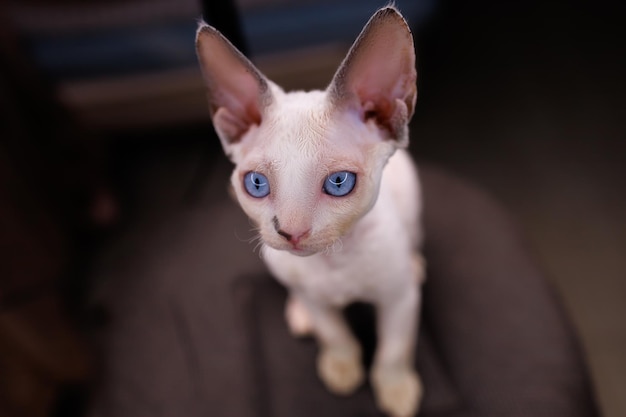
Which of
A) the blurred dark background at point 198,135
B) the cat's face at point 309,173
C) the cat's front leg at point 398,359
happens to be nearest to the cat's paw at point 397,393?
the cat's front leg at point 398,359

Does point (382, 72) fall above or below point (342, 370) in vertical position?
above

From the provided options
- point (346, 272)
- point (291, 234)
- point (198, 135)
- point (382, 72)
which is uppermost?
point (382, 72)

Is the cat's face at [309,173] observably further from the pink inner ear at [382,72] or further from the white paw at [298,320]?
the white paw at [298,320]

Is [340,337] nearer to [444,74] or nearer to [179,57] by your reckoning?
[179,57]

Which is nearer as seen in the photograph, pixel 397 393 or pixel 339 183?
pixel 339 183

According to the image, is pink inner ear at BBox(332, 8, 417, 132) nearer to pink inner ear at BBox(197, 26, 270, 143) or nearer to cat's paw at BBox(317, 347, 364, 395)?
pink inner ear at BBox(197, 26, 270, 143)

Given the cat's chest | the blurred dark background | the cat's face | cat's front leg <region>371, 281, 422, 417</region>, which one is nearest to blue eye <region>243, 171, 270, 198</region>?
the cat's face

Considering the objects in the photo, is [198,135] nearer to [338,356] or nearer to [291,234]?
[338,356]

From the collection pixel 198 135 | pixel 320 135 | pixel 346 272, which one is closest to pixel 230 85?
pixel 320 135
